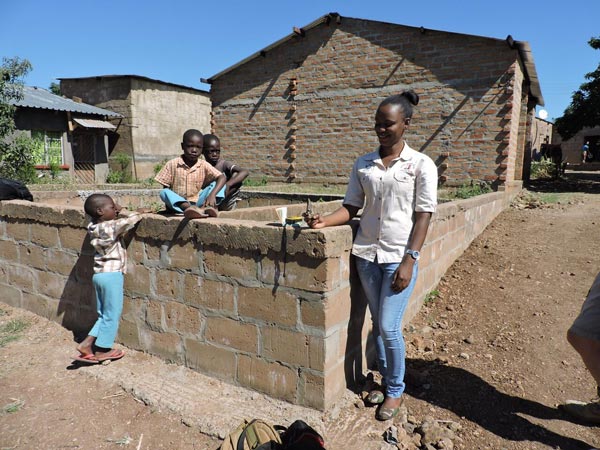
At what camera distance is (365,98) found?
1110cm

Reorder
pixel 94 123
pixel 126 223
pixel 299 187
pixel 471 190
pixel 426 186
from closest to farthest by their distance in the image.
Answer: pixel 426 186 < pixel 126 223 < pixel 471 190 < pixel 299 187 < pixel 94 123

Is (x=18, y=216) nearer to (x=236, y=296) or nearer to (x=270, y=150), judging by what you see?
(x=236, y=296)

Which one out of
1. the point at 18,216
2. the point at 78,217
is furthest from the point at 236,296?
the point at 18,216

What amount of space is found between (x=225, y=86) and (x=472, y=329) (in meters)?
11.4

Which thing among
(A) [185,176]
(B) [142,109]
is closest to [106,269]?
(A) [185,176]

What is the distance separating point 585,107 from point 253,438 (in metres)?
15.9

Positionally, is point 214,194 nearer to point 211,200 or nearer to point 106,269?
point 211,200

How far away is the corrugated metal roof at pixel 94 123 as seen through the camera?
16802mm

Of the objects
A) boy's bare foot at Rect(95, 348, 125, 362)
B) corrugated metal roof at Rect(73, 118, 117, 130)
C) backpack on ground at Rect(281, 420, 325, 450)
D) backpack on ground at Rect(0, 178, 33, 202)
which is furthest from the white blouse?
corrugated metal roof at Rect(73, 118, 117, 130)

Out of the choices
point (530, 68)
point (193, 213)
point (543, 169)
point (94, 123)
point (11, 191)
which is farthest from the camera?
point (94, 123)

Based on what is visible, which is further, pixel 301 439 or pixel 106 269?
pixel 106 269

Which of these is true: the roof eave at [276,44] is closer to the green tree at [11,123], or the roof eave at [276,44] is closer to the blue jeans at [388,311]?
the green tree at [11,123]

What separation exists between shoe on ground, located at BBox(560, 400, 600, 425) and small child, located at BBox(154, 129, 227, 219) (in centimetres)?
304

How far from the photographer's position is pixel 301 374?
2814mm
